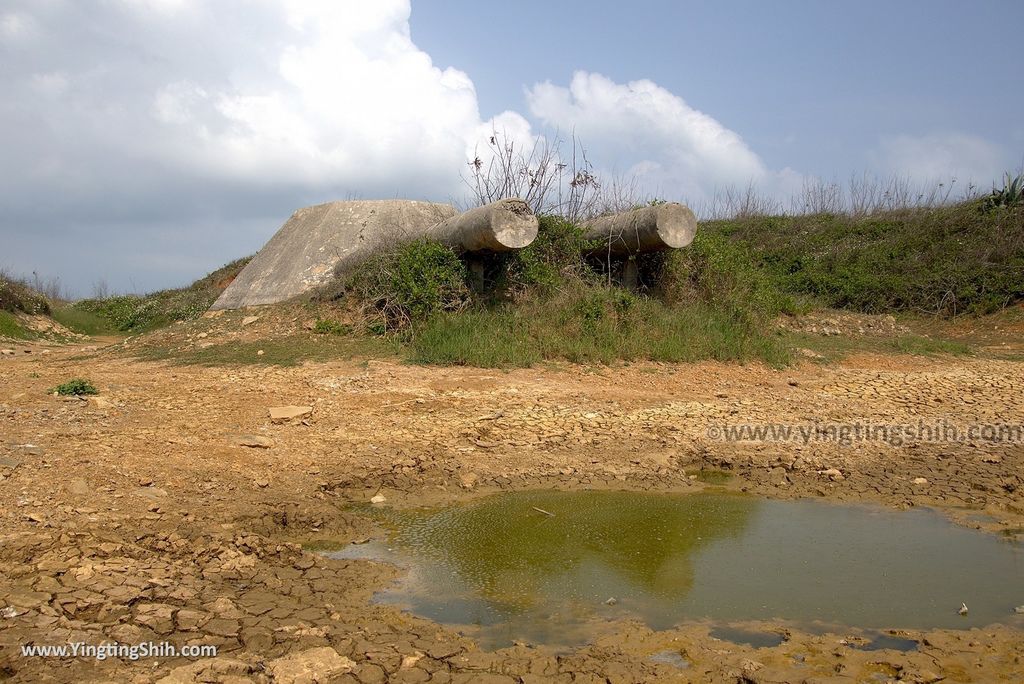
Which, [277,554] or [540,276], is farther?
[540,276]

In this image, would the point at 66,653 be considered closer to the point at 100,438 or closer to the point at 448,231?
the point at 100,438

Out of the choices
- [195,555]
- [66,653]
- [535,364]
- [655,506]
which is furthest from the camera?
[535,364]

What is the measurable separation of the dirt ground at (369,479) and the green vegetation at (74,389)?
0.37 feet

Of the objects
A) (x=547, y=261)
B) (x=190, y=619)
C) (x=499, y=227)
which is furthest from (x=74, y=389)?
(x=547, y=261)

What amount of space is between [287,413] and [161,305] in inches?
382

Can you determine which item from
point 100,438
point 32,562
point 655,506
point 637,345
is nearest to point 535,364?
point 637,345

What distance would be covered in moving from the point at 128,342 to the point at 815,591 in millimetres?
9227

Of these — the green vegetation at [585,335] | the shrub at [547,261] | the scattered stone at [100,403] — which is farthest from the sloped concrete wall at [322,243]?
the scattered stone at [100,403]

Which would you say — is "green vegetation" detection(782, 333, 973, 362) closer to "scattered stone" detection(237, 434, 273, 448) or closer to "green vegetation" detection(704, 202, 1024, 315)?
"green vegetation" detection(704, 202, 1024, 315)

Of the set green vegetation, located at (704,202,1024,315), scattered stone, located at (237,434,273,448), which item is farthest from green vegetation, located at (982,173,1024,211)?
scattered stone, located at (237,434,273,448)

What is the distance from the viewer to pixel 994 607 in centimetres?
345

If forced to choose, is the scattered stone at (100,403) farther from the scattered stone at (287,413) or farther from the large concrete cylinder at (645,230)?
the large concrete cylinder at (645,230)

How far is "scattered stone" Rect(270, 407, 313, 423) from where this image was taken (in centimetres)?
602

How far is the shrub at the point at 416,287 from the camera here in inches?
364
